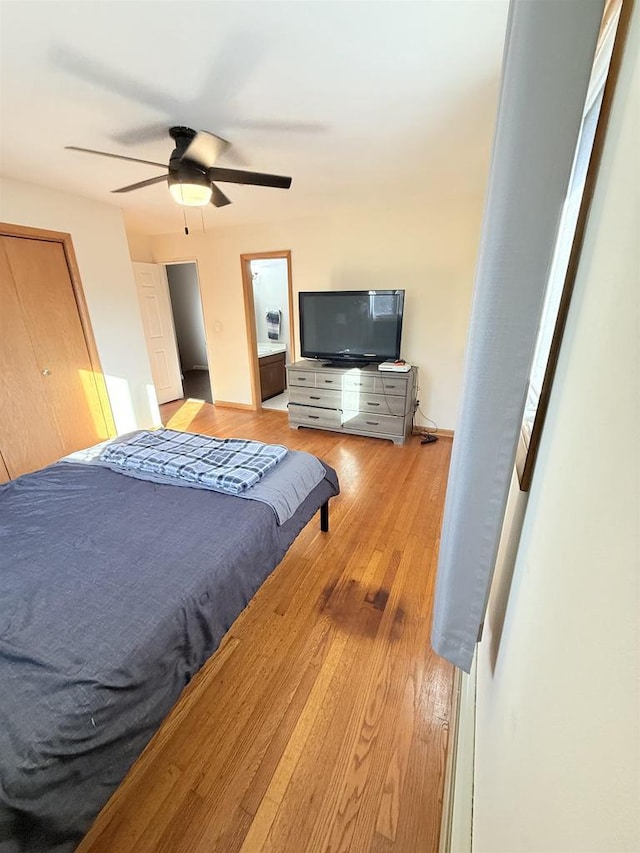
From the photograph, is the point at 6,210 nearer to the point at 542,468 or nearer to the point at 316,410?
the point at 316,410

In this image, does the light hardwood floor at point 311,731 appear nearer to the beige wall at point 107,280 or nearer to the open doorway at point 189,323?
the beige wall at point 107,280

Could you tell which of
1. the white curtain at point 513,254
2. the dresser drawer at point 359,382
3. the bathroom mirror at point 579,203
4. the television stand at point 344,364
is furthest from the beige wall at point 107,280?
the bathroom mirror at point 579,203

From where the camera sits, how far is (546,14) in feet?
1.72

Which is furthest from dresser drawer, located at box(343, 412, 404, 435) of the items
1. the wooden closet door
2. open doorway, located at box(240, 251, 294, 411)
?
the wooden closet door

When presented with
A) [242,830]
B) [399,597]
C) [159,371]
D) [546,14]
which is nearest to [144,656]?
[242,830]

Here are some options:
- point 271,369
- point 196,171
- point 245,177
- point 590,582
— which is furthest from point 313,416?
point 590,582

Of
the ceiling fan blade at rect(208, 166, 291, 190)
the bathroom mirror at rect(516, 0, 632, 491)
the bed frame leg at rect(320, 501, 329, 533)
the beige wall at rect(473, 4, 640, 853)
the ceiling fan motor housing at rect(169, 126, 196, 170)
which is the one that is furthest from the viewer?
the bed frame leg at rect(320, 501, 329, 533)

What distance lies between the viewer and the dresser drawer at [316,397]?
146 inches

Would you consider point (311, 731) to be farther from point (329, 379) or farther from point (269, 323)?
point (269, 323)

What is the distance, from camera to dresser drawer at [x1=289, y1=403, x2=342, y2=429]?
3797 millimetres

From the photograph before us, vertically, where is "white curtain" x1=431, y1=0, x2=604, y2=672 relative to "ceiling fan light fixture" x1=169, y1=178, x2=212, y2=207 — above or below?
below

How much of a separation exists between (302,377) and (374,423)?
0.95 m

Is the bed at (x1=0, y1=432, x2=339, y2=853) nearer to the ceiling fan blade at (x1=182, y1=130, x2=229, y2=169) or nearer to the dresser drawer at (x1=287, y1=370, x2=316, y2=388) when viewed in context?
the ceiling fan blade at (x1=182, y1=130, x2=229, y2=169)

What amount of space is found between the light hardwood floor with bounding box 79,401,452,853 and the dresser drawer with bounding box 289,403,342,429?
1.92 m
